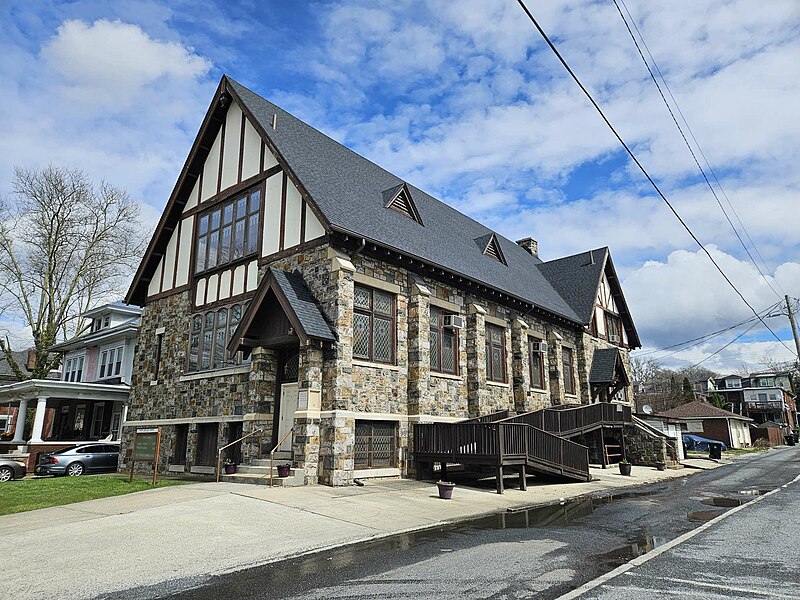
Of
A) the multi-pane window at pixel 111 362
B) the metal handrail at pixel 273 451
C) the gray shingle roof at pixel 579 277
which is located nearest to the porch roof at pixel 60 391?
the multi-pane window at pixel 111 362

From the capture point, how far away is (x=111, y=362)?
33219 mm

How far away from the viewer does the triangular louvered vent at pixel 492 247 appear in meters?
26.9

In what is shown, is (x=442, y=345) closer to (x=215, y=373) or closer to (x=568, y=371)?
(x=215, y=373)

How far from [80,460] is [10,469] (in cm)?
231

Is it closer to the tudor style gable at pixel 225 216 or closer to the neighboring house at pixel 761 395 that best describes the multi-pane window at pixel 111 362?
the tudor style gable at pixel 225 216

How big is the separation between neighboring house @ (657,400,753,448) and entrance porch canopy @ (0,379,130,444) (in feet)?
148

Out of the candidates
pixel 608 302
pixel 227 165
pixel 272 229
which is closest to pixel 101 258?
pixel 227 165

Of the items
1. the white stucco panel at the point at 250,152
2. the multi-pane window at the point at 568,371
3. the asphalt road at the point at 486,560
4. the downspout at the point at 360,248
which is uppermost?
the white stucco panel at the point at 250,152

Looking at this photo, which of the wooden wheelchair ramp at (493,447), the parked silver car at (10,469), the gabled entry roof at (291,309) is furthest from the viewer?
the parked silver car at (10,469)

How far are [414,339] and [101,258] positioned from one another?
91.0 ft

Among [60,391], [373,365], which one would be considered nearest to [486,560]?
[373,365]

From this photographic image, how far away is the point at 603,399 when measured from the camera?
31.1m

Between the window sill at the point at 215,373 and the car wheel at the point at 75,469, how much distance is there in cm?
612

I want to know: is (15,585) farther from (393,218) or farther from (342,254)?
(393,218)
